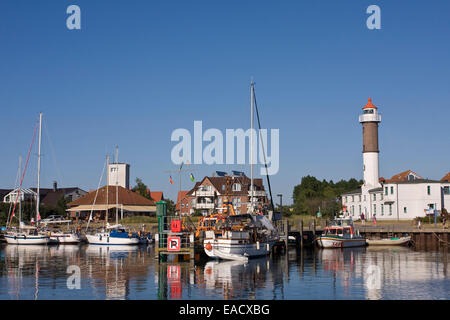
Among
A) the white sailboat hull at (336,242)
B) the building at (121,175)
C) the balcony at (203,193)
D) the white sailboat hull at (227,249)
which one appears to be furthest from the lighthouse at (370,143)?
the building at (121,175)

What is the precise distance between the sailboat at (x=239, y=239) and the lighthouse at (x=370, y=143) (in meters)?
40.6

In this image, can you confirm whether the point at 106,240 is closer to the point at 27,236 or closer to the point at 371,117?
the point at 27,236

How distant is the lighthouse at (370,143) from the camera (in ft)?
313

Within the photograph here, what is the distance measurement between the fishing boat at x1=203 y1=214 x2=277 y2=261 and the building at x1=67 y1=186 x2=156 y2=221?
1905 inches

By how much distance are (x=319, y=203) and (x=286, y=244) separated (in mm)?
42200

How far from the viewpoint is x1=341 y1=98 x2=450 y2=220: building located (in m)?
89.8

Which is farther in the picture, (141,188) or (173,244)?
(141,188)

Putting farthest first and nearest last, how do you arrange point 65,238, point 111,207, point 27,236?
point 111,207, point 65,238, point 27,236

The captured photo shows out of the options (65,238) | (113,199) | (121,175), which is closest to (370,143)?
(113,199)

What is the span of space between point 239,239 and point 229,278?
1258 centimetres

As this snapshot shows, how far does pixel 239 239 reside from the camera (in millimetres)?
51875
